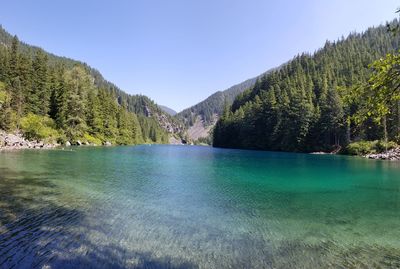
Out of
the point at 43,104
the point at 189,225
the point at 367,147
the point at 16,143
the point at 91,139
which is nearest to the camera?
the point at 189,225

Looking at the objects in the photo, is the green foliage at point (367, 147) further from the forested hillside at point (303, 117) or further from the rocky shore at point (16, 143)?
the rocky shore at point (16, 143)

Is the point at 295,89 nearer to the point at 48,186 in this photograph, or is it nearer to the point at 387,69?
the point at 48,186

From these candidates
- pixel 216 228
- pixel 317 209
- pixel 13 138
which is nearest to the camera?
pixel 216 228

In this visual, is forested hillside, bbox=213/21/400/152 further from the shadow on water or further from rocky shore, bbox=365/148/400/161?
the shadow on water

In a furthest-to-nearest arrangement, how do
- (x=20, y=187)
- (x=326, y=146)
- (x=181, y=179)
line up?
1. (x=326, y=146)
2. (x=181, y=179)
3. (x=20, y=187)

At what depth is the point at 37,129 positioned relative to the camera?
7725 centimetres

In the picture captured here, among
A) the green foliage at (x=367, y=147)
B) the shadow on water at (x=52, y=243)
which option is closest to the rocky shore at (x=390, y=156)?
the green foliage at (x=367, y=147)

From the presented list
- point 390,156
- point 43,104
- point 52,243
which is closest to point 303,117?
point 390,156

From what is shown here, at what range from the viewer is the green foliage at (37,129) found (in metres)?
76.6

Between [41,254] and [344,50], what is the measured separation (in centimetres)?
21366

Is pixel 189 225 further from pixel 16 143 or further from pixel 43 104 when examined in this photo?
pixel 43 104

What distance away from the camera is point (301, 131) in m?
103

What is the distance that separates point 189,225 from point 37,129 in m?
75.9

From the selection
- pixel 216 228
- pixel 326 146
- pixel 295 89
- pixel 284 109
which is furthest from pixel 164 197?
pixel 295 89
